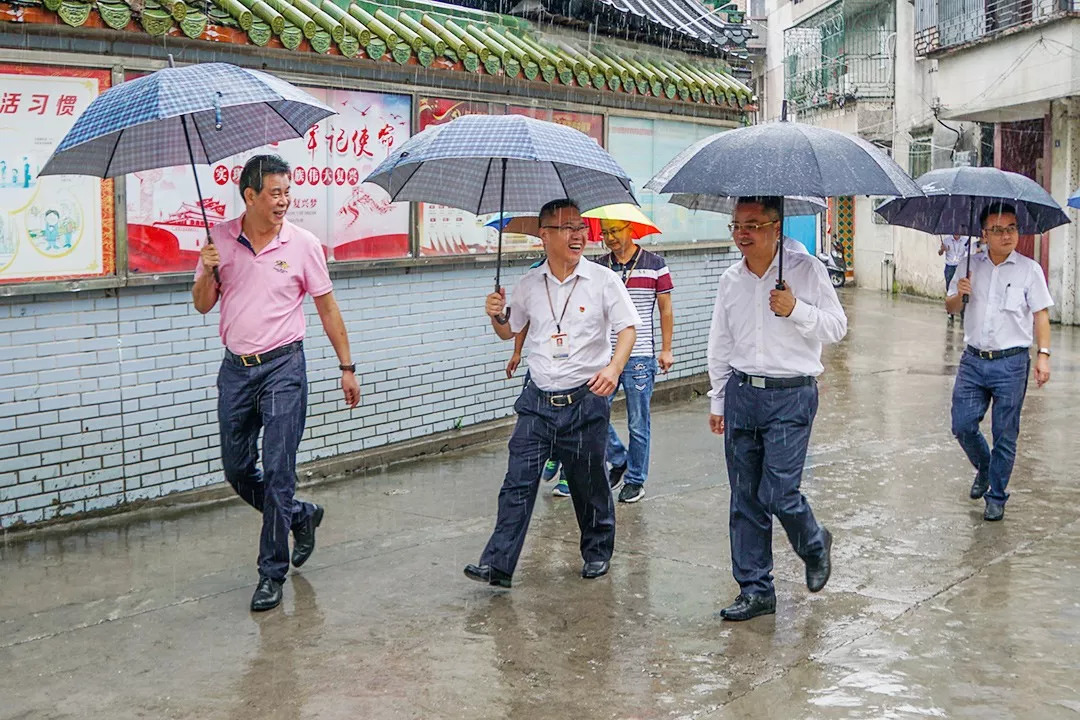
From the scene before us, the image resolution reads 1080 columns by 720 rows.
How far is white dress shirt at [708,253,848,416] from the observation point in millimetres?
5191

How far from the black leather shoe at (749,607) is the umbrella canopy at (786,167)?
5.63 ft

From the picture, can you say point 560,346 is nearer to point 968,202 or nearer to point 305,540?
point 305,540

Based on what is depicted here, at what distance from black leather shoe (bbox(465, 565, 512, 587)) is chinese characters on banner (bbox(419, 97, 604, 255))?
355cm

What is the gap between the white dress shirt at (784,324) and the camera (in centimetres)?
519

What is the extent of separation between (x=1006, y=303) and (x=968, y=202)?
635 millimetres

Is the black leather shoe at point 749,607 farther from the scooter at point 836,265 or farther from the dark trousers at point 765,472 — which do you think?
the scooter at point 836,265

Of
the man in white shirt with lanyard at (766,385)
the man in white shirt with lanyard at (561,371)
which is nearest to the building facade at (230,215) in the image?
the man in white shirt with lanyard at (561,371)

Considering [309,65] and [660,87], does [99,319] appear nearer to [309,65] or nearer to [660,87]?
[309,65]

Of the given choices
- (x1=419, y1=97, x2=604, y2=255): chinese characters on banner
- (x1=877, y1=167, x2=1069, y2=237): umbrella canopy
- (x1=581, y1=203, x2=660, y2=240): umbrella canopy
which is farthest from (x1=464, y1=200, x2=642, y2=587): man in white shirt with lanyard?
(x1=419, y1=97, x2=604, y2=255): chinese characters on banner

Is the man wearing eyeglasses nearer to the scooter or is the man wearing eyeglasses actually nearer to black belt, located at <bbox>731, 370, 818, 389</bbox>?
black belt, located at <bbox>731, 370, 818, 389</bbox>

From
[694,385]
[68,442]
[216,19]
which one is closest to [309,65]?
[216,19]

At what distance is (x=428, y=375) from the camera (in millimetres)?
9023

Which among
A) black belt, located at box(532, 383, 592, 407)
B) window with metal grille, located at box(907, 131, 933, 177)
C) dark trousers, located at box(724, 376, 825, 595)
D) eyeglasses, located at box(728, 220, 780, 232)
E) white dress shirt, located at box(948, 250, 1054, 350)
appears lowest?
dark trousers, located at box(724, 376, 825, 595)

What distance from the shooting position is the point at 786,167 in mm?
4863
